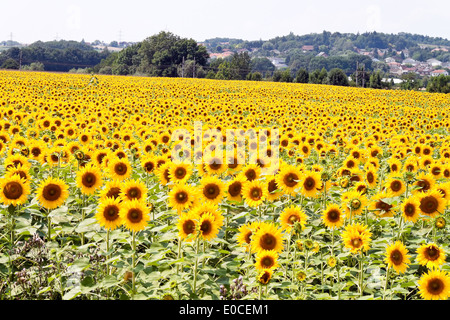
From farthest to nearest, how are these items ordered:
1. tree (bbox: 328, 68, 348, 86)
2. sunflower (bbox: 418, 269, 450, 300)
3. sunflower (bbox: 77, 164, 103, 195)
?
1. tree (bbox: 328, 68, 348, 86)
2. sunflower (bbox: 77, 164, 103, 195)
3. sunflower (bbox: 418, 269, 450, 300)

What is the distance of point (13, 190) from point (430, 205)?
4314 millimetres

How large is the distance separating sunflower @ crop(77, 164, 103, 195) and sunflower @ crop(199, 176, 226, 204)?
3.89 feet

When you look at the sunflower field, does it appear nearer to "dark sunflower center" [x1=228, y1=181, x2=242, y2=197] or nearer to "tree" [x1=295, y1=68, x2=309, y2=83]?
"dark sunflower center" [x1=228, y1=181, x2=242, y2=197]

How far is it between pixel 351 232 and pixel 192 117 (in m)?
10.3

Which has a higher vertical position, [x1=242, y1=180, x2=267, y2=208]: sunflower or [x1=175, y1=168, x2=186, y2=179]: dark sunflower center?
[x1=175, y1=168, x2=186, y2=179]: dark sunflower center

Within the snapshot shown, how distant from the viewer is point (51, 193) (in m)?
4.50

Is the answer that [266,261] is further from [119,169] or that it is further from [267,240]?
[119,169]

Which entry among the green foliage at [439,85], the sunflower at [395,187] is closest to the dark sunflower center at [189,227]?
the sunflower at [395,187]

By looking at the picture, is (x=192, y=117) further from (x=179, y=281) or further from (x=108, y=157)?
(x=179, y=281)

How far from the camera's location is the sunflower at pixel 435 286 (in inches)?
136

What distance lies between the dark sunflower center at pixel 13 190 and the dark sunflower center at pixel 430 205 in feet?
13.7

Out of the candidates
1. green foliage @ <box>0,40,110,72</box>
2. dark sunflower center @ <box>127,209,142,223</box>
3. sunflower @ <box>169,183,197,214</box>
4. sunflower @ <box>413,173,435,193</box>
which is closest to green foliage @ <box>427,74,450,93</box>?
sunflower @ <box>413,173,435,193</box>

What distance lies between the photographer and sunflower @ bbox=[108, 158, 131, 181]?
525 centimetres
